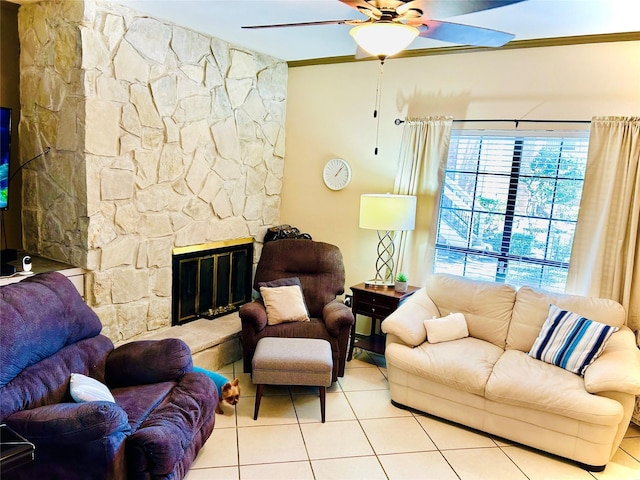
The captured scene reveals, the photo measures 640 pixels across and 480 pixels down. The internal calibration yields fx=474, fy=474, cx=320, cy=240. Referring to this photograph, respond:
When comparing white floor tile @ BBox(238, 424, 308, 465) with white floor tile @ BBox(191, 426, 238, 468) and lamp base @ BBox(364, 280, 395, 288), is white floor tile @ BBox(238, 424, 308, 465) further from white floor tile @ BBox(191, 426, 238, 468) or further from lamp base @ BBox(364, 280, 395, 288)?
lamp base @ BBox(364, 280, 395, 288)

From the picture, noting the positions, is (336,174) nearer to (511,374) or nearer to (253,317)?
(253,317)

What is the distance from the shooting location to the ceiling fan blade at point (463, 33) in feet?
7.47

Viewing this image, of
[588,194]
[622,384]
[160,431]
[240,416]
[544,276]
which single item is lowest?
[240,416]

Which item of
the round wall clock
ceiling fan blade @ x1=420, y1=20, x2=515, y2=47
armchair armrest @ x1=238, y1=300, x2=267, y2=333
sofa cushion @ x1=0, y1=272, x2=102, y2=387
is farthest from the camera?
the round wall clock

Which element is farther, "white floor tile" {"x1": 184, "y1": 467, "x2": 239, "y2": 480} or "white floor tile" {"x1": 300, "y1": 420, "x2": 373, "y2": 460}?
"white floor tile" {"x1": 300, "y1": 420, "x2": 373, "y2": 460}

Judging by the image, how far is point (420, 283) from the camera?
13.9 ft

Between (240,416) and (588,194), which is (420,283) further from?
→ (240,416)

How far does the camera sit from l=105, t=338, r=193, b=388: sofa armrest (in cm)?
267

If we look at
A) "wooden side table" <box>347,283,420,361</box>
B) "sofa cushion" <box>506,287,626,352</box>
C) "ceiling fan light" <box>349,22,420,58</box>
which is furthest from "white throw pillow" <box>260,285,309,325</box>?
"ceiling fan light" <box>349,22,420,58</box>

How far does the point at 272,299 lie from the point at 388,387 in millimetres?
1140

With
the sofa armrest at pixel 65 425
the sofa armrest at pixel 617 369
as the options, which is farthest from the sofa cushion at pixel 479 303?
the sofa armrest at pixel 65 425

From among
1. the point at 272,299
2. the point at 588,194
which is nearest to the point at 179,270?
the point at 272,299

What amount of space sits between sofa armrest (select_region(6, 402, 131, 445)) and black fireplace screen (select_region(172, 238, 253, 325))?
2.00 meters

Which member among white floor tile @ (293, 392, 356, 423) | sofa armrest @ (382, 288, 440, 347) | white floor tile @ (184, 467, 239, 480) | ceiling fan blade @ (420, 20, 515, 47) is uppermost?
ceiling fan blade @ (420, 20, 515, 47)
